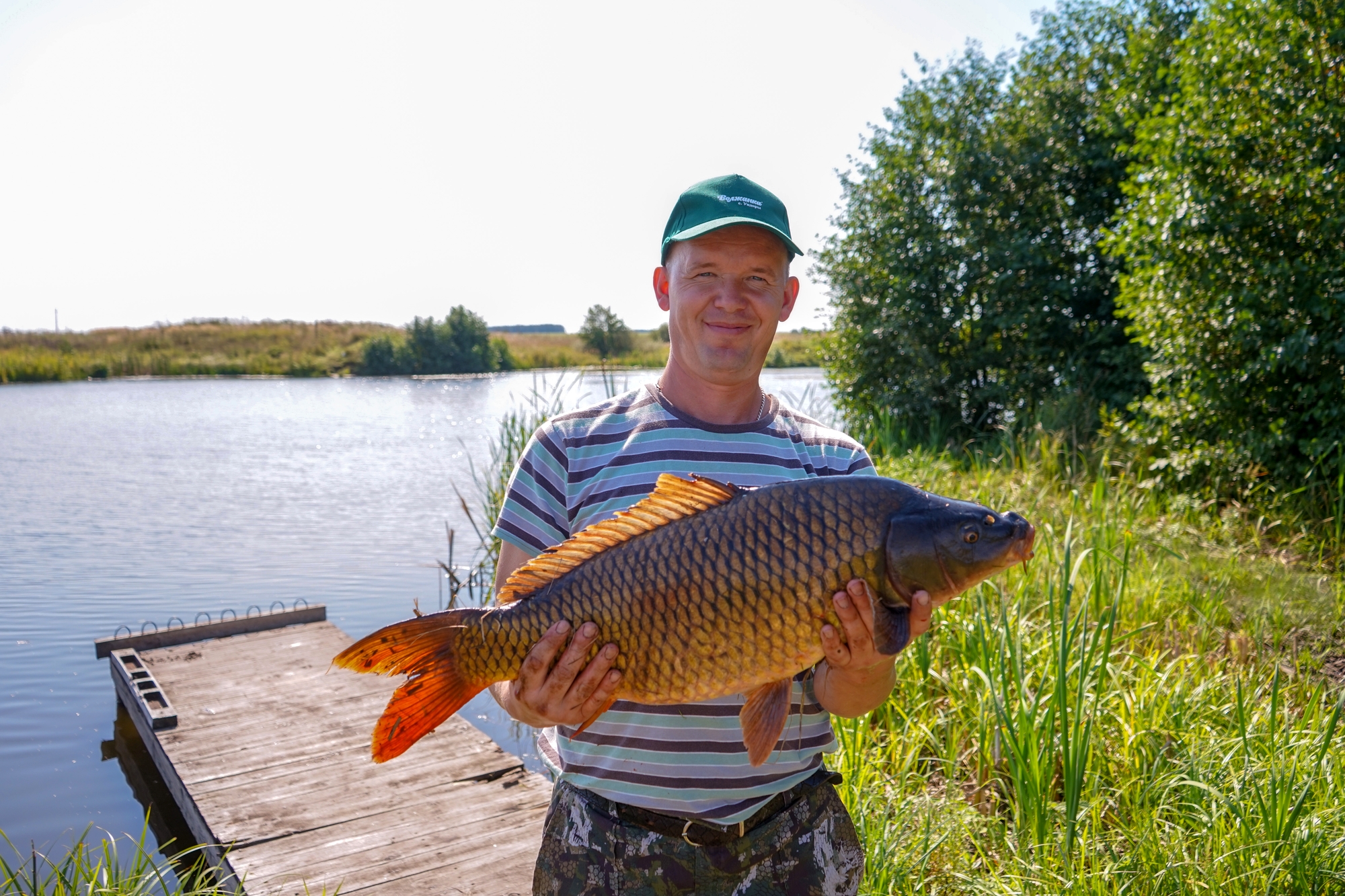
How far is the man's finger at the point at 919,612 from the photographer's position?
165 centimetres

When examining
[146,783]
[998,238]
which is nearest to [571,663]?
[146,783]

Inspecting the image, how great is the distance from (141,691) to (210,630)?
137 cm

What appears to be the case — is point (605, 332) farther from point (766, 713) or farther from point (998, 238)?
point (766, 713)

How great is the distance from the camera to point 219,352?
49.2m

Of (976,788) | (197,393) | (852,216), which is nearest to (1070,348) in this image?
(852,216)

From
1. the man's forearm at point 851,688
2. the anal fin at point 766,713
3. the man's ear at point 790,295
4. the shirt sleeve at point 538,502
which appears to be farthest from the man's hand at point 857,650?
the man's ear at point 790,295

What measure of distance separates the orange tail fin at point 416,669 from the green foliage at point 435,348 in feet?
164

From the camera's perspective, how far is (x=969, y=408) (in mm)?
11742

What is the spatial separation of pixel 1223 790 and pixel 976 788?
91cm

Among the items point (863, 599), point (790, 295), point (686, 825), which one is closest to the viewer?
point (863, 599)

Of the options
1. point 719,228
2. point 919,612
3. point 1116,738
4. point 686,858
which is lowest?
point 1116,738

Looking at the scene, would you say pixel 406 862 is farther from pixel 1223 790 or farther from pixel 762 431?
pixel 1223 790

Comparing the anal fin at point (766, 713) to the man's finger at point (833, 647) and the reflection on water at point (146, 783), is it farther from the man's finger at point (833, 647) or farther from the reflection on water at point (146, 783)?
the reflection on water at point (146, 783)

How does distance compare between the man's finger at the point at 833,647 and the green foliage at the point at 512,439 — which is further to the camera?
the green foliage at the point at 512,439
